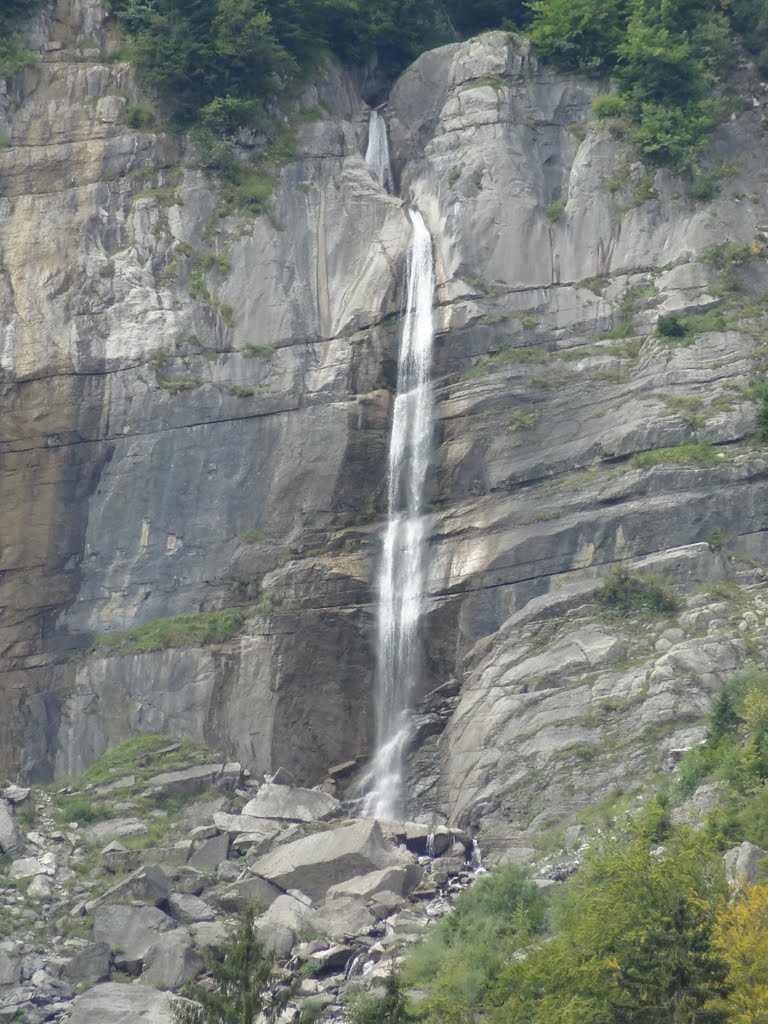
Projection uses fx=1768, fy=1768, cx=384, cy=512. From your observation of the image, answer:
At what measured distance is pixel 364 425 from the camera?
50500 mm

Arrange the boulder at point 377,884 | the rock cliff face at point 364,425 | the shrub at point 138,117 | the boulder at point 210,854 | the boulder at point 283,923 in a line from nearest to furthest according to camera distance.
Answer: the boulder at point 283,923 → the boulder at point 377,884 → the boulder at point 210,854 → the rock cliff face at point 364,425 → the shrub at point 138,117

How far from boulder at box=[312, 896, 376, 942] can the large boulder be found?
1.16 meters

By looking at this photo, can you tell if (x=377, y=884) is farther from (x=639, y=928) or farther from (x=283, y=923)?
(x=639, y=928)

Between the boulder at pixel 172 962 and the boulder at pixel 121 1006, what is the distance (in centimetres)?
69

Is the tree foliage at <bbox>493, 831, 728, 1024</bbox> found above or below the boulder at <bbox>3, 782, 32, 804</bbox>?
above

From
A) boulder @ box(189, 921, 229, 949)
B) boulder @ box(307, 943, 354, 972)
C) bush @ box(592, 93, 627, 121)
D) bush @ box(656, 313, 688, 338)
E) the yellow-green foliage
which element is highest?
bush @ box(592, 93, 627, 121)

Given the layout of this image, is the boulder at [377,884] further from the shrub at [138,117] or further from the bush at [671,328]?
the shrub at [138,117]

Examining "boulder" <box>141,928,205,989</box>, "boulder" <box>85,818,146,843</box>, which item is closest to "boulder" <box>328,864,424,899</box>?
"boulder" <box>141,928,205,989</box>

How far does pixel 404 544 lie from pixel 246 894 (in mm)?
12811

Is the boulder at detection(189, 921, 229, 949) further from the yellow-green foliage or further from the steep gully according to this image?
the yellow-green foliage

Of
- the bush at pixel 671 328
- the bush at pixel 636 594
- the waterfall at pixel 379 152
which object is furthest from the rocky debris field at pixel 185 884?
the waterfall at pixel 379 152

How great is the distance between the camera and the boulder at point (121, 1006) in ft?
113

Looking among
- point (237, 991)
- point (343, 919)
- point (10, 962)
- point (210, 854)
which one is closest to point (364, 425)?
point (210, 854)

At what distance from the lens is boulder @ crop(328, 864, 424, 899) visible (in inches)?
1516
